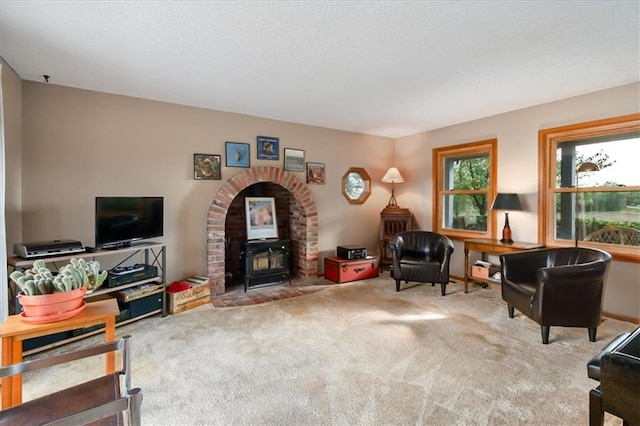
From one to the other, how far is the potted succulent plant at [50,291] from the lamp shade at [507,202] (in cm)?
429

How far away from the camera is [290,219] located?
5238mm

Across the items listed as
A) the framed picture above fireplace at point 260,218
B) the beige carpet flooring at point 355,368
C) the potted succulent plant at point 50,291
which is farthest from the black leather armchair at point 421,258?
the potted succulent plant at point 50,291

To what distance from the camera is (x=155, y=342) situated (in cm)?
271

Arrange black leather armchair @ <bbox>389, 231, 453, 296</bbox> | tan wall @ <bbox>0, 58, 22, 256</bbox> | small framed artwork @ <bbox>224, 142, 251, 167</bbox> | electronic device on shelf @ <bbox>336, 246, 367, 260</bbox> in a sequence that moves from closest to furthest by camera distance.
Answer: tan wall @ <bbox>0, 58, 22, 256</bbox>, black leather armchair @ <bbox>389, 231, 453, 296</bbox>, small framed artwork @ <bbox>224, 142, 251, 167</bbox>, electronic device on shelf @ <bbox>336, 246, 367, 260</bbox>

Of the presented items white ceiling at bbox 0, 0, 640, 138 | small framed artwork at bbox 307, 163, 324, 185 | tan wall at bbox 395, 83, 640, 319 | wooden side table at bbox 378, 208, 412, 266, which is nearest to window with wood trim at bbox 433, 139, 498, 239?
tan wall at bbox 395, 83, 640, 319

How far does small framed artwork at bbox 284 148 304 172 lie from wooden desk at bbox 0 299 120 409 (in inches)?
132

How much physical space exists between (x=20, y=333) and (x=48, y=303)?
164 millimetres

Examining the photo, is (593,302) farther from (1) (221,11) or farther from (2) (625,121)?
(1) (221,11)

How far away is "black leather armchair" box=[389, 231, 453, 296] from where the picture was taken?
4027 mm

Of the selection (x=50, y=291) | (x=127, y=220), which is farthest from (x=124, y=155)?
(x=50, y=291)

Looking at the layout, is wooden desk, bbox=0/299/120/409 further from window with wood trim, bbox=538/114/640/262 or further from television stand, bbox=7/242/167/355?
window with wood trim, bbox=538/114/640/262

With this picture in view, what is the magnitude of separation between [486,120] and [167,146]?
4.38m

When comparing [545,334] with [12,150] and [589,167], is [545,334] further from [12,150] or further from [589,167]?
[12,150]

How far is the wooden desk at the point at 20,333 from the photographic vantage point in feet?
4.66
